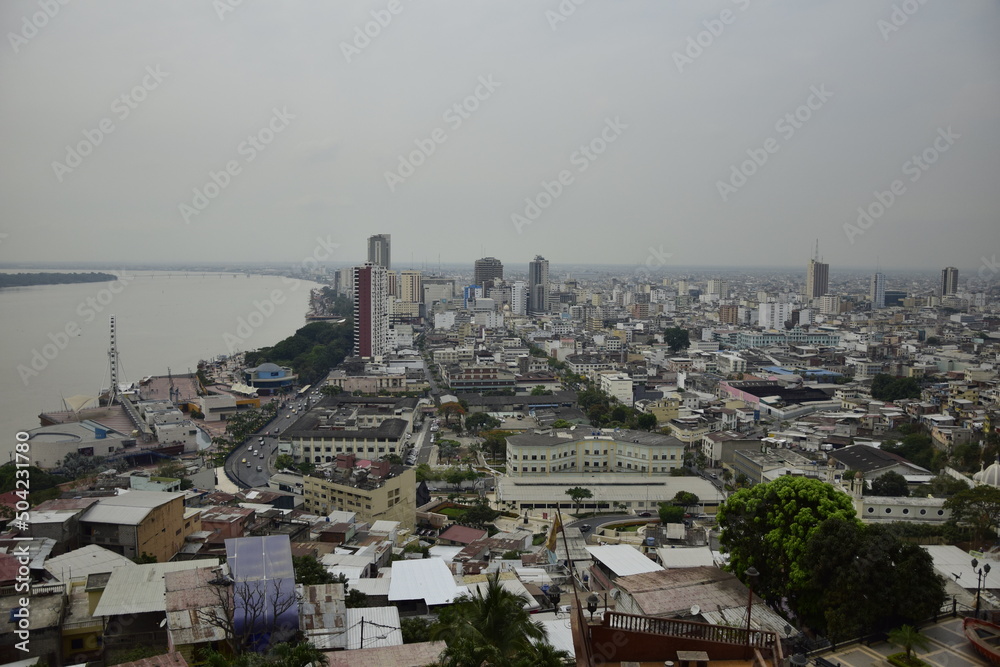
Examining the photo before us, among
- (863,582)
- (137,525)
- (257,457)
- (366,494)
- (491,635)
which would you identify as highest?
(491,635)

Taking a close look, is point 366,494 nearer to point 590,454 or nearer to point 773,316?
point 590,454

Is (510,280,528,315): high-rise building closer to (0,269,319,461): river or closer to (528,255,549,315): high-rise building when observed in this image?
(528,255,549,315): high-rise building

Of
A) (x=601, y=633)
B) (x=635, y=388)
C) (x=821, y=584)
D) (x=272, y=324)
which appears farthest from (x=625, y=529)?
(x=272, y=324)

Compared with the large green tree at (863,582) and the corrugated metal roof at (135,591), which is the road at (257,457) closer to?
the corrugated metal roof at (135,591)

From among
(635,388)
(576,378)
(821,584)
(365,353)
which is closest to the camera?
(821,584)

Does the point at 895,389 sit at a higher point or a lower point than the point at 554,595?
lower

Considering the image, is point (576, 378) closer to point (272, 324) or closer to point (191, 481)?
point (191, 481)

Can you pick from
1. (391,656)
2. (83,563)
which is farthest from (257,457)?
(391,656)
